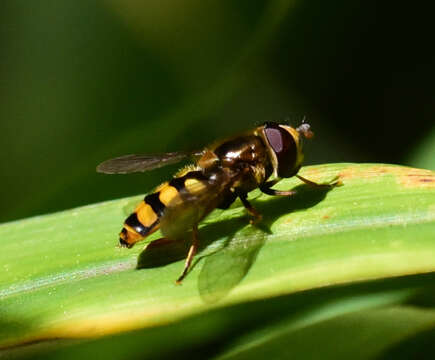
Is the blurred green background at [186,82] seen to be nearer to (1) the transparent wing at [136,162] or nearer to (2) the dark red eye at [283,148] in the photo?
(1) the transparent wing at [136,162]

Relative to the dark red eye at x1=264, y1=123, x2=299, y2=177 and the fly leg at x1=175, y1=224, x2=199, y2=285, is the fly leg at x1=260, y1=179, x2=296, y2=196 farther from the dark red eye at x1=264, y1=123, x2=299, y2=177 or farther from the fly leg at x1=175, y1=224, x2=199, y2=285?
the fly leg at x1=175, y1=224, x2=199, y2=285

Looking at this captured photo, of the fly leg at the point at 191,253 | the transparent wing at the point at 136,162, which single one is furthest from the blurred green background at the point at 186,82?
the fly leg at the point at 191,253

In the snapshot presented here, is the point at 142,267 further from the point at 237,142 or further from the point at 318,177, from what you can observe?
the point at 318,177

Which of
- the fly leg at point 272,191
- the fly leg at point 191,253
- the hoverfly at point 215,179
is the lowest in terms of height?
the fly leg at point 191,253

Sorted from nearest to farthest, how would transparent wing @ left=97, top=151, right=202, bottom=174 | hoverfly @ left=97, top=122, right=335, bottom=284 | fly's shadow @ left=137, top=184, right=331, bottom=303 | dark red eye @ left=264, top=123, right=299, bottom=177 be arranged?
1. fly's shadow @ left=137, top=184, right=331, bottom=303
2. hoverfly @ left=97, top=122, right=335, bottom=284
3. dark red eye @ left=264, top=123, right=299, bottom=177
4. transparent wing @ left=97, top=151, right=202, bottom=174

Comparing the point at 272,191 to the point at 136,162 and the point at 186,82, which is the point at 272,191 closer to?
the point at 136,162

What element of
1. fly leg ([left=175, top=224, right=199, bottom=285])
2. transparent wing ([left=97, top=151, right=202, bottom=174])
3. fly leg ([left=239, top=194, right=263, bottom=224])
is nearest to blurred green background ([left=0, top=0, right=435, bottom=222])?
transparent wing ([left=97, top=151, right=202, bottom=174])
